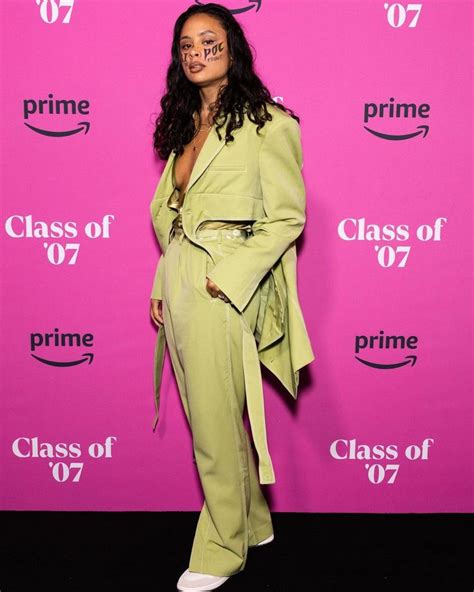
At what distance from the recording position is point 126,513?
9.64ft

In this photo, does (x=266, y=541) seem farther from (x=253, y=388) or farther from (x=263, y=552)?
(x=253, y=388)

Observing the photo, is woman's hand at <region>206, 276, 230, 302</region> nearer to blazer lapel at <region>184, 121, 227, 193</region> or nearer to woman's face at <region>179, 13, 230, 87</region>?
blazer lapel at <region>184, 121, 227, 193</region>

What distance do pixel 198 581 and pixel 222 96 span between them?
1551 millimetres

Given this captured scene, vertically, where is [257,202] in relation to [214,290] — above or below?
above

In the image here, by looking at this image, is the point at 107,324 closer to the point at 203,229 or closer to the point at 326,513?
the point at 203,229

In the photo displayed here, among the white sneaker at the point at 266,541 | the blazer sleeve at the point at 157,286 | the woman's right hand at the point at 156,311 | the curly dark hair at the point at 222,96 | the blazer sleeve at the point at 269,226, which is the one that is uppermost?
the curly dark hair at the point at 222,96

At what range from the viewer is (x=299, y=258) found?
2768 millimetres

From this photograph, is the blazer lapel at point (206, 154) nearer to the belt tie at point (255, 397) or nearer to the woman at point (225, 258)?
the woman at point (225, 258)

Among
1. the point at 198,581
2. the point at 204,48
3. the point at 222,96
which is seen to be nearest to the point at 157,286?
the point at 222,96

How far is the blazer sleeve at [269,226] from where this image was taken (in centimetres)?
218

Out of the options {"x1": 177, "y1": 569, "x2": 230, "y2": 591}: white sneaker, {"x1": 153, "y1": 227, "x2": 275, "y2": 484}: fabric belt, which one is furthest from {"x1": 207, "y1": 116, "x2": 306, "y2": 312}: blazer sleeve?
{"x1": 177, "y1": 569, "x2": 230, "y2": 591}: white sneaker

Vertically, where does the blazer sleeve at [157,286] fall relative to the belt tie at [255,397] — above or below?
above

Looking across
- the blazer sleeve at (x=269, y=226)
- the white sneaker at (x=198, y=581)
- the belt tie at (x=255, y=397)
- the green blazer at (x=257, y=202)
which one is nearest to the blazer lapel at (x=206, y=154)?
the green blazer at (x=257, y=202)

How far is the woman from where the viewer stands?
2.22m
